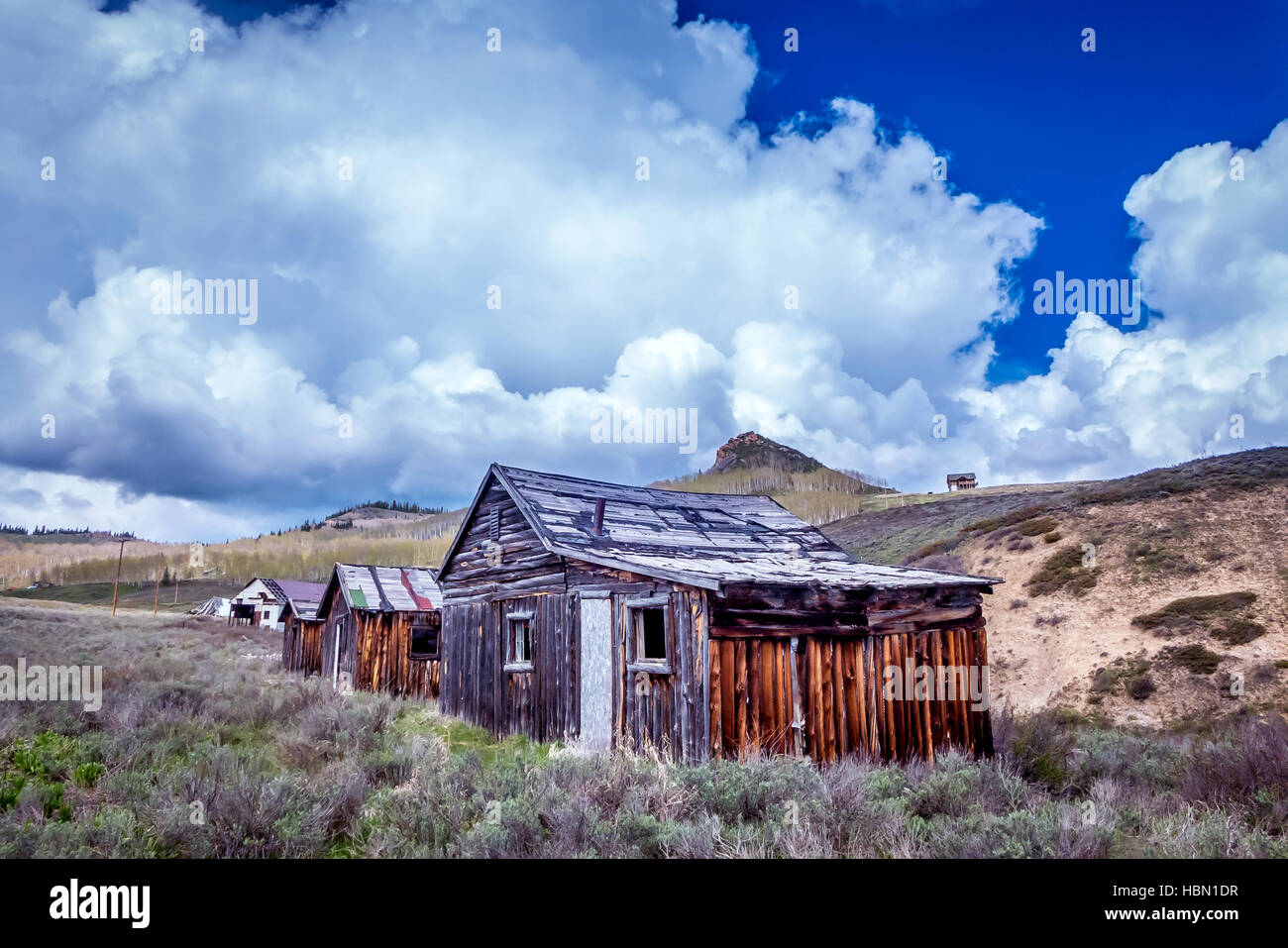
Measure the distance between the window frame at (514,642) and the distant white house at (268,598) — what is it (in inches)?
1440

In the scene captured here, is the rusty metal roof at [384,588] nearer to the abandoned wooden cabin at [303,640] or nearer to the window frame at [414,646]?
the window frame at [414,646]

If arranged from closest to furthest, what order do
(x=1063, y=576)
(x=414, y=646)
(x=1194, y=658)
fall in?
(x=1194, y=658) → (x=414, y=646) → (x=1063, y=576)

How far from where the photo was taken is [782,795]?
20.7ft

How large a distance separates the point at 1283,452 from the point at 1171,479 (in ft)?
21.0

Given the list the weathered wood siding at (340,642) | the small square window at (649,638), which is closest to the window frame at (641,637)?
the small square window at (649,638)

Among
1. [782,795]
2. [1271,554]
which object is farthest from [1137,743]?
[1271,554]

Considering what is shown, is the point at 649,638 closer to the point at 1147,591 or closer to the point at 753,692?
the point at 753,692

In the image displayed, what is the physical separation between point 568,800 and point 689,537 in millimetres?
8862

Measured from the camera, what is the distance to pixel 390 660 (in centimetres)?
2130

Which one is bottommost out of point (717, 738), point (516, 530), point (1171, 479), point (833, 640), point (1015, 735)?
point (1015, 735)

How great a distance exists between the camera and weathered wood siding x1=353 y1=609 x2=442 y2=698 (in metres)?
20.8

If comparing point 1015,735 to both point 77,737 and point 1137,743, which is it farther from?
point 77,737
